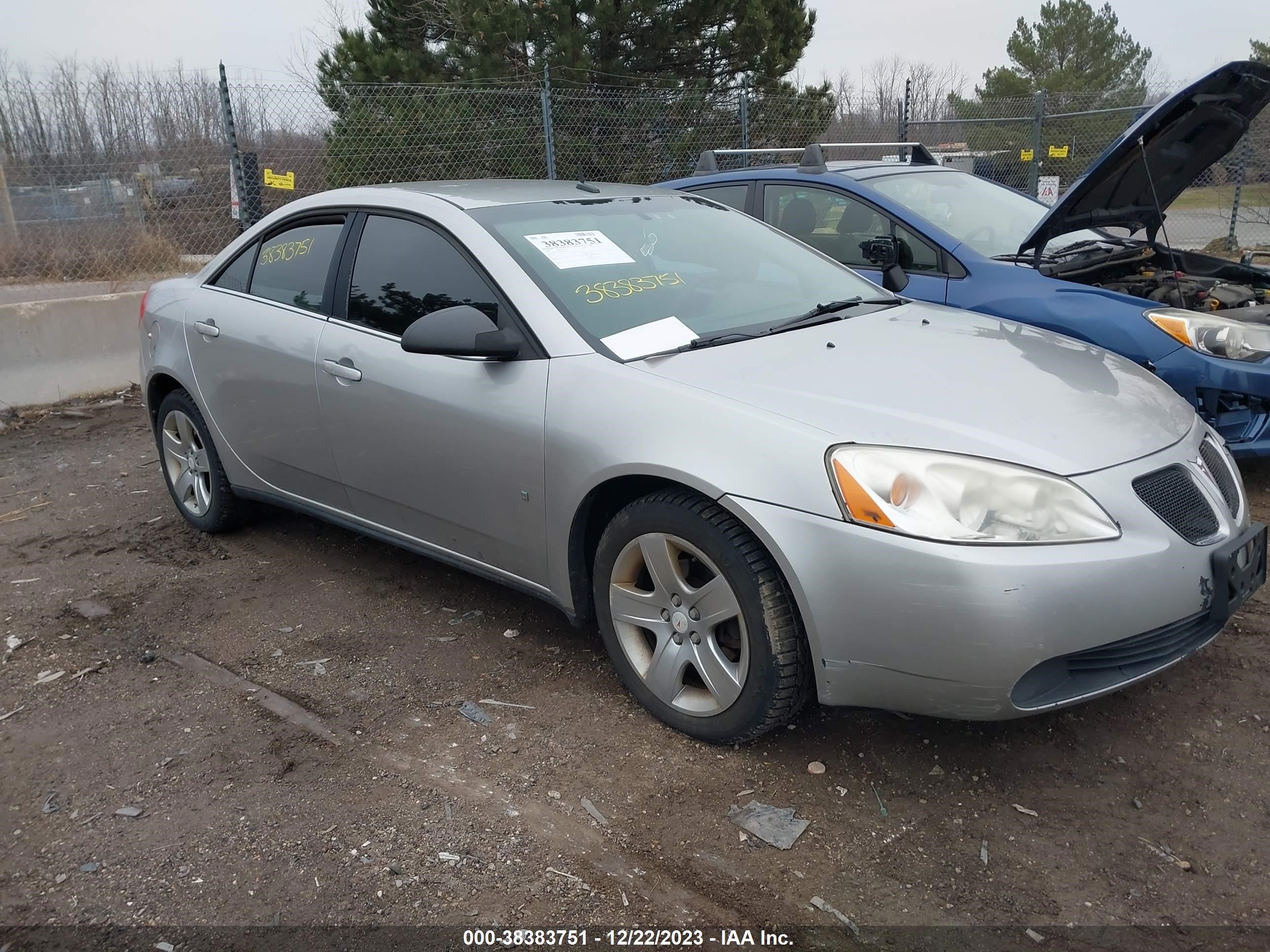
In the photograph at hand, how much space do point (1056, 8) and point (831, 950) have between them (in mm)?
29502

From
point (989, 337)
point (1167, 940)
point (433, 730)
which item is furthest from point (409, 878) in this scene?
point (989, 337)

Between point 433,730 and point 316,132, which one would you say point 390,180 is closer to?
point 316,132

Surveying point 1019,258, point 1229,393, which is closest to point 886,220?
point 1019,258

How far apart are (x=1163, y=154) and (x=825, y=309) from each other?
2.33 metres

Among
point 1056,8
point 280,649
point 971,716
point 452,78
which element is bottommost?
point 280,649

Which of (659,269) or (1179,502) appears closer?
(1179,502)

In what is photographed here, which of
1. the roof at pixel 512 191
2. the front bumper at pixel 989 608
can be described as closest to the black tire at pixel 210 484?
the roof at pixel 512 191

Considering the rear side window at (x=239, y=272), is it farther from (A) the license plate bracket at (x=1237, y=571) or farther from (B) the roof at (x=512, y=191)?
(A) the license plate bracket at (x=1237, y=571)

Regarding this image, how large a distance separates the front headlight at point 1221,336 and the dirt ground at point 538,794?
4.21ft

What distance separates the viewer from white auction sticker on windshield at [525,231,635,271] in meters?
3.44

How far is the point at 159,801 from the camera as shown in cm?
284

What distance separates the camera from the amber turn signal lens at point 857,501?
8.11 feet

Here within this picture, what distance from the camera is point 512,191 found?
398cm

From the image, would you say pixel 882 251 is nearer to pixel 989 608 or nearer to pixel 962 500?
pixel 962 500
